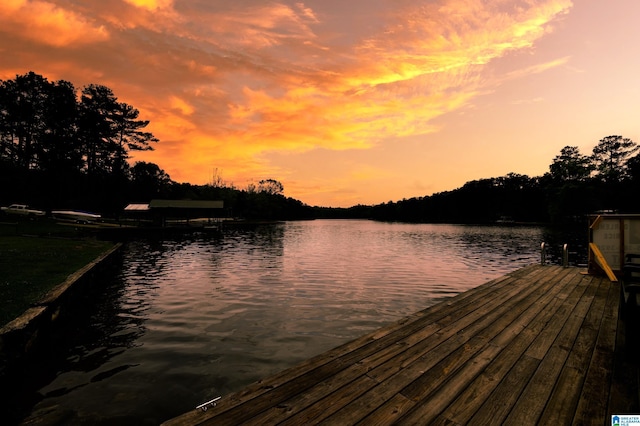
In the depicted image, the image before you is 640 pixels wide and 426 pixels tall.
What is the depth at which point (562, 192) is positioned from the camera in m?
83.4

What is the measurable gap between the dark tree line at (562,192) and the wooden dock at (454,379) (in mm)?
76730

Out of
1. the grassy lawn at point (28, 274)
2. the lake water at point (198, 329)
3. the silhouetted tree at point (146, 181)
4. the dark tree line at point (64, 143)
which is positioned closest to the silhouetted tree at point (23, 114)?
the dark tree line at point (64, 143)

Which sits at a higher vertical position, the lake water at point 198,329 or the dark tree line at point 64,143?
the dark tree line at point 64,143

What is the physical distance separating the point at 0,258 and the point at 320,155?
182ft

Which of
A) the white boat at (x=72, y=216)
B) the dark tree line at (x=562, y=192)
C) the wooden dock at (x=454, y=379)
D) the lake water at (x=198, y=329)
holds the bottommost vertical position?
the lake water at (x=198, y=329)

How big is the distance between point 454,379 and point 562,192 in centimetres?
10474

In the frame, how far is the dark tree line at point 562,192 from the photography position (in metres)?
78.5

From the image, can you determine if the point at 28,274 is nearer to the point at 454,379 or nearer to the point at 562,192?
the point at 454,379

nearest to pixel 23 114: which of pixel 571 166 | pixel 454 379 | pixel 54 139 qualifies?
pixel 54 139

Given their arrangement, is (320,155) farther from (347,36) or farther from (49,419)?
(49,419)

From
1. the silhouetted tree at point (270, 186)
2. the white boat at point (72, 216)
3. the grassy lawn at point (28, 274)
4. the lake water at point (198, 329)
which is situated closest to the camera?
the lake water at point (198, 329)

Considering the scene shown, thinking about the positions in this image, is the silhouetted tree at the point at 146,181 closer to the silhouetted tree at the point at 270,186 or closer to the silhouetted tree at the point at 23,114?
the silhouetted tree at the point at 23,114

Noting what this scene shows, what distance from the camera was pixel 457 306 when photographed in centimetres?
705

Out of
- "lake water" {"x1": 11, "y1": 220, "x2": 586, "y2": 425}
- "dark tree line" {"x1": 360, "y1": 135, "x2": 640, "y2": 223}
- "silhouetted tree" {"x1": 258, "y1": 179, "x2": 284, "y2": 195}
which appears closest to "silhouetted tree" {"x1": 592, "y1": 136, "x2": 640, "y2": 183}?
"dark tree line" {"x1": 360, "y1": 135, "x2": 640, "y2": 223}
